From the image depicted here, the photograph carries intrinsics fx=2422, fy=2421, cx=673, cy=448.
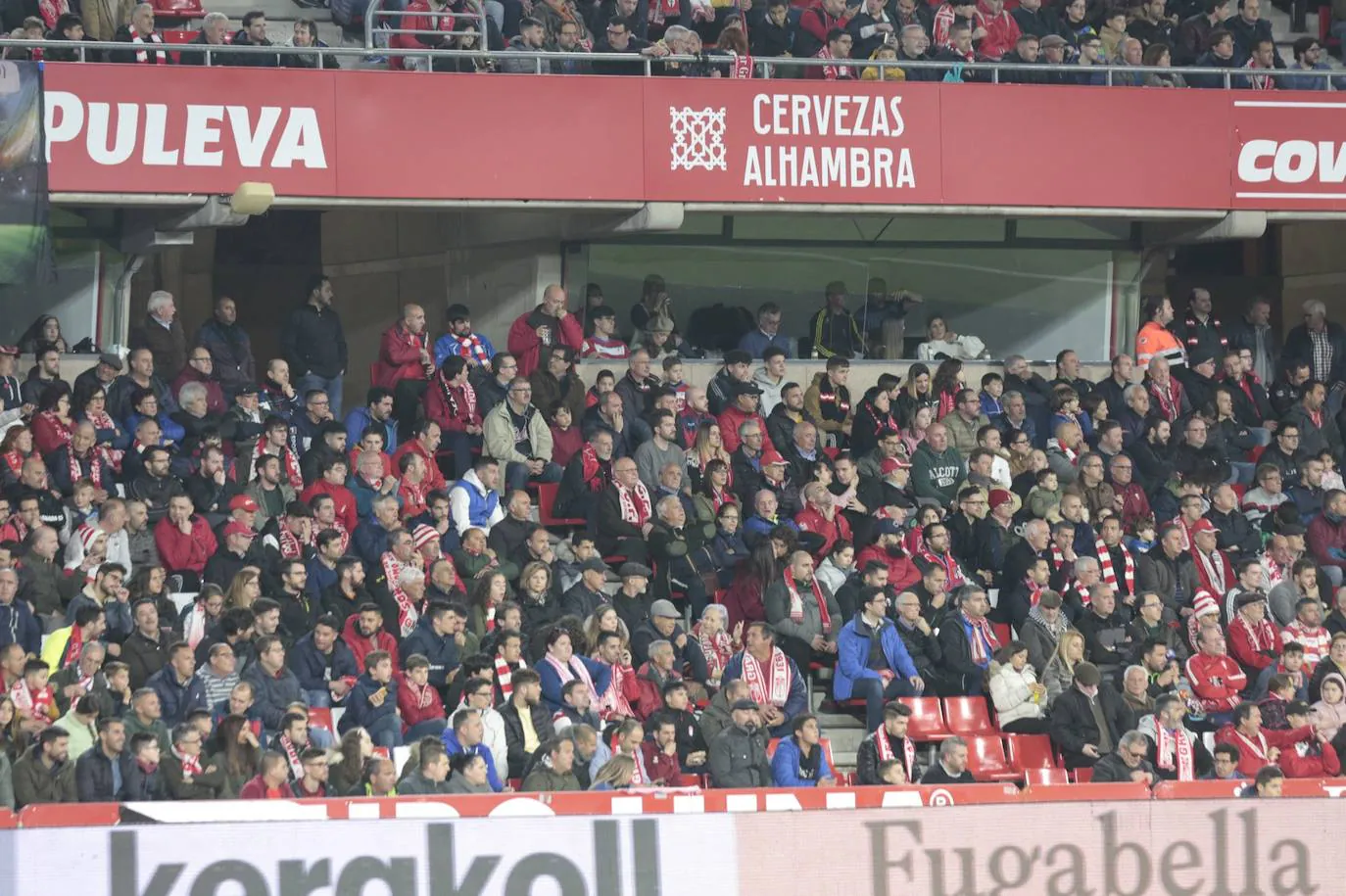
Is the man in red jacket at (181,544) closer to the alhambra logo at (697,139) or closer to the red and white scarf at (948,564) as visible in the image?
the red and white scarf at (948,564)

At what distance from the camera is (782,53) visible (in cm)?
2017

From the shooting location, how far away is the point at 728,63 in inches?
766

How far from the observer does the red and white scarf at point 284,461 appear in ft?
53.6

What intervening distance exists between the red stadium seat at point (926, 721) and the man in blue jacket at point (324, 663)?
11.7ft

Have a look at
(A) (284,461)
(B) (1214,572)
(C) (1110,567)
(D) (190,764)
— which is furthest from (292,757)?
(B) (1214,572)

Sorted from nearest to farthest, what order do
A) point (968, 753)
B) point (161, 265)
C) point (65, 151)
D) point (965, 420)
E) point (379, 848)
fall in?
point (379, 848) → point (968, 753) → point (65, 151) → point (965, 420) → point (161, 265)

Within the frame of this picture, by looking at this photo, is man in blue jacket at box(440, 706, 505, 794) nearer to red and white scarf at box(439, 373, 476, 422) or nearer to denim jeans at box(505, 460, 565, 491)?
denim jeans at box(505, 460, 565, 491)

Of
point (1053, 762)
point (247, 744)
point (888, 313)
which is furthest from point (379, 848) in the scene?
point (888, 313)

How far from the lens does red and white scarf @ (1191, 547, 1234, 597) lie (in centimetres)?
1745

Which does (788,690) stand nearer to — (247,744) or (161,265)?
(247,744)

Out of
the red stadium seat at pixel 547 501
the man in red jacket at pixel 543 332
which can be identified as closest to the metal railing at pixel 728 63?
the man in red jacket at pixel 543 332

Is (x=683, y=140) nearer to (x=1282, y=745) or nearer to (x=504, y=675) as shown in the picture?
(x=504, y=675)

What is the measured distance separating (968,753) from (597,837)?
4.77 meters

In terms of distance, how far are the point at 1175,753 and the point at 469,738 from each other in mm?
4363
